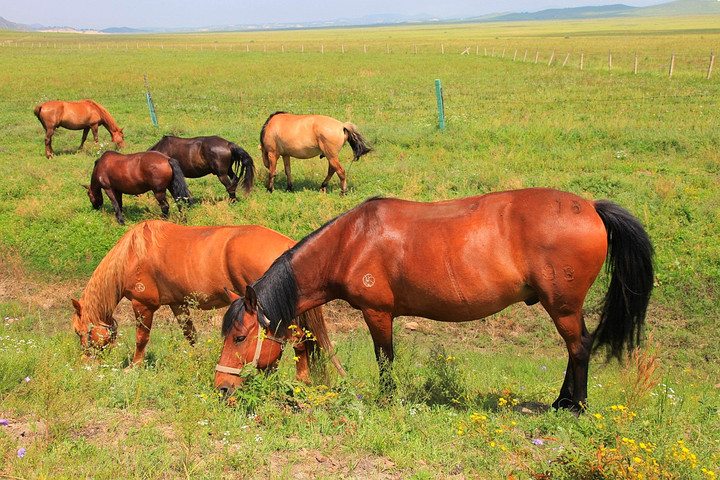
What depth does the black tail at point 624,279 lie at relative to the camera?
4629 mm

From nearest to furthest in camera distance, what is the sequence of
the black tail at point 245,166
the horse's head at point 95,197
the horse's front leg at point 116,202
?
the horse's front leg at point 116,202 < the horse's head at point 95,197 < the black tail at point 245,166

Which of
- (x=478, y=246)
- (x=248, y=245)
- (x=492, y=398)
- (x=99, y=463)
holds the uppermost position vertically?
(x=478, y=246)

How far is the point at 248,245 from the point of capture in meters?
5.77

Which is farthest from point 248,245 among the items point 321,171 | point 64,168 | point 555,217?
point 64,168

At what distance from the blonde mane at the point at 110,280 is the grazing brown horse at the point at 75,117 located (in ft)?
34.6

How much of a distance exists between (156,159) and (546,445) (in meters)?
8.97

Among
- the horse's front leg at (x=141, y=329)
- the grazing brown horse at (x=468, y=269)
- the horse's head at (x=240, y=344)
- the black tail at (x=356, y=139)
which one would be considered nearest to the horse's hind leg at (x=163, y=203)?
the black tail at (x=356, y=139)

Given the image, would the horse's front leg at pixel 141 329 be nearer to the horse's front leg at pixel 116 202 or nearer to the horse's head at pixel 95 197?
the horse's front leg at pixel 116 202

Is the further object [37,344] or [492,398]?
[37,344]

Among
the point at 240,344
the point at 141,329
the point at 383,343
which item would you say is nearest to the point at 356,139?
the point at 141,329

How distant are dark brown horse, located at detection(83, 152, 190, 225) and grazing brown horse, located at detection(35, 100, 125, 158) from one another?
5.51 metres

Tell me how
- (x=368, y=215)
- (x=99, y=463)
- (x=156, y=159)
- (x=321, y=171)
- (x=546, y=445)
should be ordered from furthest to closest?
(x=321, y=171), (x=156, y=159), (x=368, y=215), (x=546, y=445), (x=99, y=463)

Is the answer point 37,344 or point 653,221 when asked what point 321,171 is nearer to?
point 653,221

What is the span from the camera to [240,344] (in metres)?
4.46
